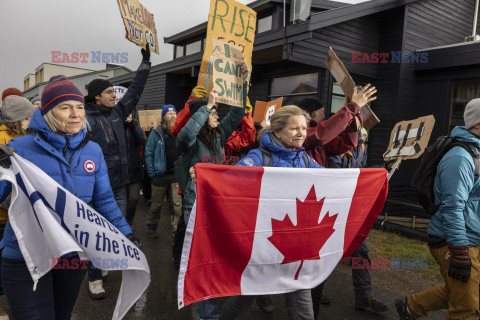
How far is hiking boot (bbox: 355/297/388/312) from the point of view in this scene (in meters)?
3.65

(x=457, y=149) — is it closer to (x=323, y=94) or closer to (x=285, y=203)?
(x=285, y=203)

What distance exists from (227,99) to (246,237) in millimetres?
1444

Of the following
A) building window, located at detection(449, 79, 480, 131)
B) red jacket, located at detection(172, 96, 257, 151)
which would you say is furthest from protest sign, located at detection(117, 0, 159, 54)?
building window, located at detection(449, 79, 480, 131)

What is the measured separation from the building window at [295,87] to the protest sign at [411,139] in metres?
5.34

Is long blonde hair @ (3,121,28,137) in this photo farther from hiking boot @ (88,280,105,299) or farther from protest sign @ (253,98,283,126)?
protest sign @ (253,98,283,126)

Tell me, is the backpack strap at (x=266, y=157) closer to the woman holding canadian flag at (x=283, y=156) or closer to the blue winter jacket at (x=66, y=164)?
the woman holding canadian flag at (x=283, y=156)

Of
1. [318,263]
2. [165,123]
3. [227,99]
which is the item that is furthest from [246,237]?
[165,123]

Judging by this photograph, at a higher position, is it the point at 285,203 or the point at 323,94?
the point at 323,94

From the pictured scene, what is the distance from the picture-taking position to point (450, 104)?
924 centimetres

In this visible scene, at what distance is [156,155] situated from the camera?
229 inches

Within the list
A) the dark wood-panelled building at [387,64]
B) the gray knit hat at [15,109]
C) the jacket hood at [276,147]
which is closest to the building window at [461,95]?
the dark wood-panelled building at [387,64]

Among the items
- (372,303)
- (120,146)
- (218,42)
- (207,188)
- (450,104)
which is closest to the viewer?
(207,188)

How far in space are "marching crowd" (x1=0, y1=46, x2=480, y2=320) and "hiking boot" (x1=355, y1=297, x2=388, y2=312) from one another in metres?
0.01

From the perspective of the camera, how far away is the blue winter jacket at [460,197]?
2586 millimetres
